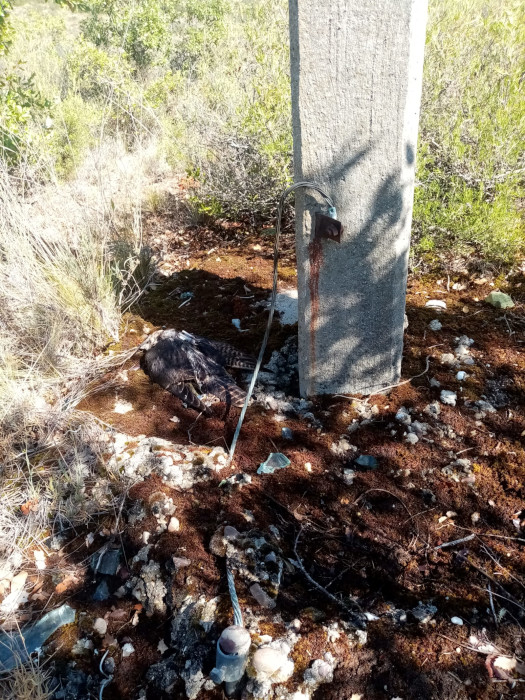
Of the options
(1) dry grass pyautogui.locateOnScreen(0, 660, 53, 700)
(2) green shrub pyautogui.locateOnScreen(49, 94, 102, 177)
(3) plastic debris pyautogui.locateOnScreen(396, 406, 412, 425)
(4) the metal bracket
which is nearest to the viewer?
(1) dry grass pyautogui.locateOnScreen(0, 660, 53, 700)

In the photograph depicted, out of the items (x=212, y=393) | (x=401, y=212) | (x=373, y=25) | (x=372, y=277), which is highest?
(x=373, y=25)

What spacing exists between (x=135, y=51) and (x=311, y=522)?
28.1ft

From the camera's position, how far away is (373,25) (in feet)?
5.26

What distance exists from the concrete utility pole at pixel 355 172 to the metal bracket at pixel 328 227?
21 mm

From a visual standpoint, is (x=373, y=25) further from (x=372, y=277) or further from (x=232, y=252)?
(x=232, y=252)

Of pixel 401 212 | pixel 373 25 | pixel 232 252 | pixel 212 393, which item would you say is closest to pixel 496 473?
pixel 401 212

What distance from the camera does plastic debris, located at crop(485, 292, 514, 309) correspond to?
2.84m

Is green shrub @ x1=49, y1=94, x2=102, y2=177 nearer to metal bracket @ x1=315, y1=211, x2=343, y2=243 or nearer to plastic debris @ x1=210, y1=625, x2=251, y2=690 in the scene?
metal bracket @ x1=315, y1=211, x2=343, y2=243

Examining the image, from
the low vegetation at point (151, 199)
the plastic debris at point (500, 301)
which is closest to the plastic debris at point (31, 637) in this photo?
the low vegetation at point (151, 199)

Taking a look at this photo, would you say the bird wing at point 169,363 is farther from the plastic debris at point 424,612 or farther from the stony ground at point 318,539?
the plastic debris at point 424,612

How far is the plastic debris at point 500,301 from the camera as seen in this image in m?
2.84

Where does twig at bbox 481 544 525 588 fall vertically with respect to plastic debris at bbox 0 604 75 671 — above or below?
above

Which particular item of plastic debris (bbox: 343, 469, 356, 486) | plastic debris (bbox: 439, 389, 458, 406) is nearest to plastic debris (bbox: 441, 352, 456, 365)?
plastic debris (bbox: 439, 389, 458, 406)

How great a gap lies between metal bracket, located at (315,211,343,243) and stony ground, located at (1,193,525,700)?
844 mm
